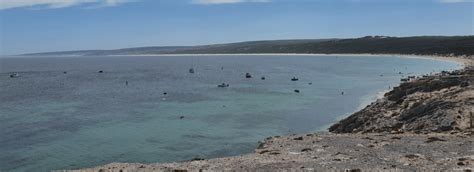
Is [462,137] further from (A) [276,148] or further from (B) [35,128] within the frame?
(B) [35,128]

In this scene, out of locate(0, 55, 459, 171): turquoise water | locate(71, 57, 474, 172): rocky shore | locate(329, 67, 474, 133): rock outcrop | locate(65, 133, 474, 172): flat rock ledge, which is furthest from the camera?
locate(0, 55, 459, 171): turquoise water

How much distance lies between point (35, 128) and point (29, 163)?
38.4ft

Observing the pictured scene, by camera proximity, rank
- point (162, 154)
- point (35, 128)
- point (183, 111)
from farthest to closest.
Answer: point (183, 111), point (35, 128), point (162, 154)

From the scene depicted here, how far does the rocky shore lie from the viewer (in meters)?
17.7

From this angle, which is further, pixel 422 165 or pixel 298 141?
pixel 298 141

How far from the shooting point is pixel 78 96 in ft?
211

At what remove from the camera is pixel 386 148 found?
2069 centimetres

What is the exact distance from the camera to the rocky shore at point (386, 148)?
58.0ft

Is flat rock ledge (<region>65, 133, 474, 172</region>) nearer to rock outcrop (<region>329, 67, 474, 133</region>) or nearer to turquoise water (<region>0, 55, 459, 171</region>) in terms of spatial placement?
rock outcrop (<region>329, 67, 474, 133</region>)

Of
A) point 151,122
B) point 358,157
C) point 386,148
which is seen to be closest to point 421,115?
point 386,148

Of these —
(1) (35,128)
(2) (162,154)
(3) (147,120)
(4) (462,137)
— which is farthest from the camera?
(3) (147,120)

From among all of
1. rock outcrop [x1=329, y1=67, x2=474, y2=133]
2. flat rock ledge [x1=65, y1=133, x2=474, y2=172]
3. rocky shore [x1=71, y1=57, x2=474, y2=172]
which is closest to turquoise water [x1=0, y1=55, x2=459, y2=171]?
rock outcrop [x1=329, y1=67, x2=474, y2=133]

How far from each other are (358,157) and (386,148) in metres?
2.15

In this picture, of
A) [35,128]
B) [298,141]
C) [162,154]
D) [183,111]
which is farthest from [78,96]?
[298,141]
